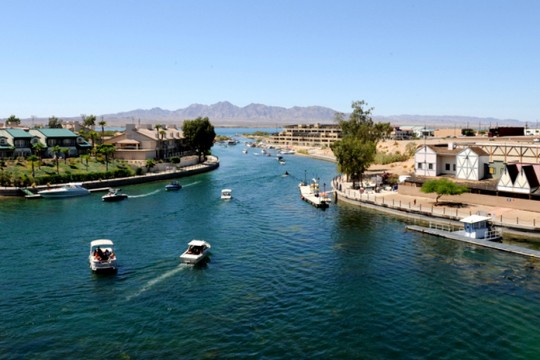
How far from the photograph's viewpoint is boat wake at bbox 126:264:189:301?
1794 inches

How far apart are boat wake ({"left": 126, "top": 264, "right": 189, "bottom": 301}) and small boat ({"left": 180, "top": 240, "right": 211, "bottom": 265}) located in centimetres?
86

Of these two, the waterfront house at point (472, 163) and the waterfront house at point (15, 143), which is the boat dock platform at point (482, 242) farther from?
the waterfront house at point (15, 143)

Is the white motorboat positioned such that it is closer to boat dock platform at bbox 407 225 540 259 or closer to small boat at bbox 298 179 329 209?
small boat at bbox 298 179 329 209

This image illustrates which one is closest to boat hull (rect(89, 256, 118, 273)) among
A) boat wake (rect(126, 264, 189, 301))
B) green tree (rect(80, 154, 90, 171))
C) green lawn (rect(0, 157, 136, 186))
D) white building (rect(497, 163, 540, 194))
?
boat wake (rect(126, 264, 189, 301))

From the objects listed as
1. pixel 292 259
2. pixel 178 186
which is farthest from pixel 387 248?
pixel 178 186

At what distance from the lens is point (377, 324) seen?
3947cm

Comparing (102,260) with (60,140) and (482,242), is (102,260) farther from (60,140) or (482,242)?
(60,140)

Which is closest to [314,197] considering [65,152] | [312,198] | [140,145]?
[312,198]

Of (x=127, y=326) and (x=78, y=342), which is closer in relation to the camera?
(x=78, y=342)

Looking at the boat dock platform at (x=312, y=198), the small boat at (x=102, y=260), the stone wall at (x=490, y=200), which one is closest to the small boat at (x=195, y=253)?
the small boat at (x=102, y=260)

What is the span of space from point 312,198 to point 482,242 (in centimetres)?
4028

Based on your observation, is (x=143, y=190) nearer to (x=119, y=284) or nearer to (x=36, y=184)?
(x=36, y=184)

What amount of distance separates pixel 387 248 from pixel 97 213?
53.7m

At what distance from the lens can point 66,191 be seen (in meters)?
A: 103
